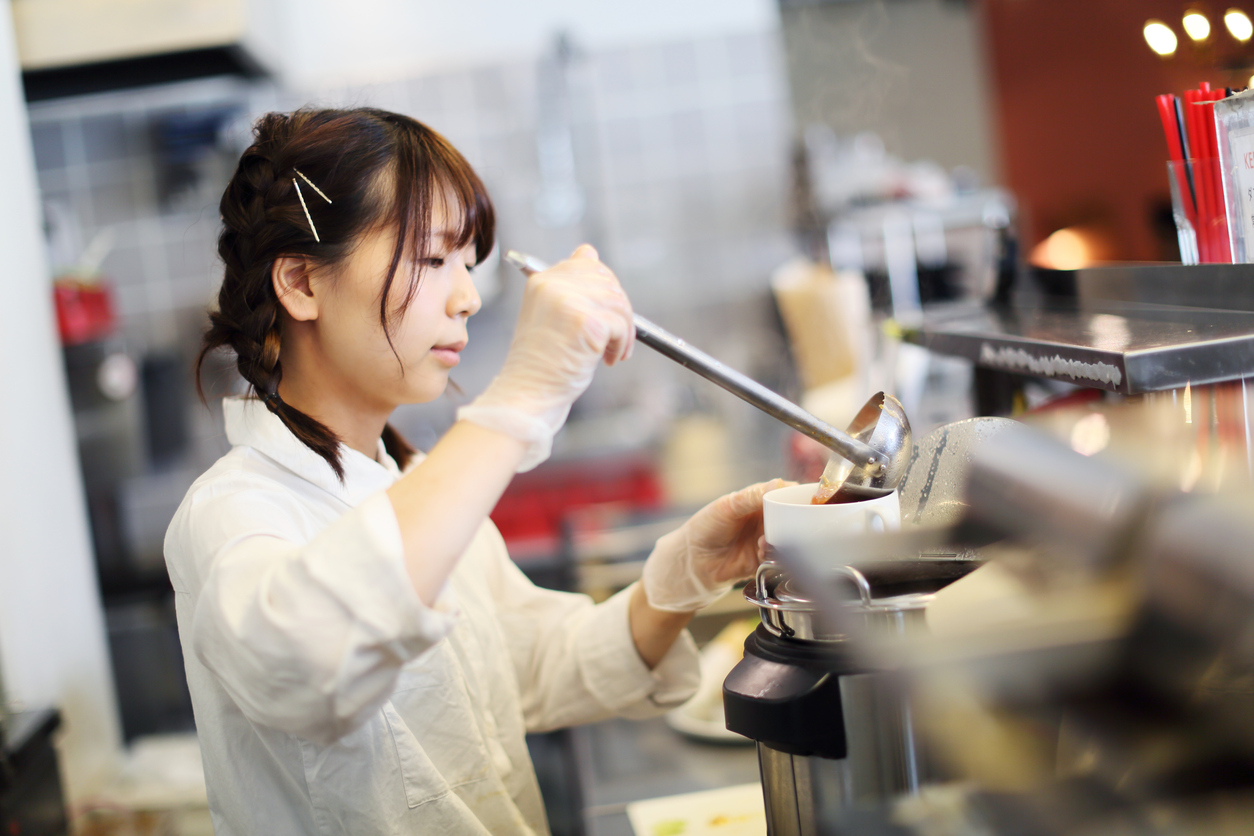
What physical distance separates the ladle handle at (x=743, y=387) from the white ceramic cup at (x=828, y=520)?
0.06 metres

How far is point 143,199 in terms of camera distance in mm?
3422

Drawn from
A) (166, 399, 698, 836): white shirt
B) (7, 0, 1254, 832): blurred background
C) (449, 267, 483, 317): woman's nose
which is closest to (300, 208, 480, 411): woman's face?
(449, 267, 483, 317): woman's nose

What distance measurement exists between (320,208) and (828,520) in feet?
1.73

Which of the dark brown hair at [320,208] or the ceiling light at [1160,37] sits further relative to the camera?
the ceiling light at [1160,37]

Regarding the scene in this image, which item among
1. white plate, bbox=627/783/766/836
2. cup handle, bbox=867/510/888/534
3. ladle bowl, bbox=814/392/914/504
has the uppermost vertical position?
ladle bowl, bbox=814/392/914/504

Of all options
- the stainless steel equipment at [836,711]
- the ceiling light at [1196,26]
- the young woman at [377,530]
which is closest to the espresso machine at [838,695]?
the stainless steel equipment at [836,711]

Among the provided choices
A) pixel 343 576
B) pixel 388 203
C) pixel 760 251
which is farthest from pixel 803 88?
pixel 343 576

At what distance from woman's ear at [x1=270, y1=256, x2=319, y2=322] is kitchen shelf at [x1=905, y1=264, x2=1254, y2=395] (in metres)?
0.65

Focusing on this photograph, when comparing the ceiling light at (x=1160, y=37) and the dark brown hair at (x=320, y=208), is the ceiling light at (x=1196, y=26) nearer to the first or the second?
the ceiling light at (x=1160, y=37)

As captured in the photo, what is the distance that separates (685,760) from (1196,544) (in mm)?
873

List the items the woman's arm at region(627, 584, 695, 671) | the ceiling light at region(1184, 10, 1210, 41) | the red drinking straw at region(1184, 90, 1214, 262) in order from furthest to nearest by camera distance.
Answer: the woman's arm at region(627, 584, 695, 671) < the ceiling light at region(1184, 10, 1210, 41) < the red drinking straw at region(1184, 90, 1214, 262)

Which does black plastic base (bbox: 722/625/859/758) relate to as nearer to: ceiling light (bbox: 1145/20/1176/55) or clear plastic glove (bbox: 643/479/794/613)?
clear plastic glove (bbox: 643/479/794/613)

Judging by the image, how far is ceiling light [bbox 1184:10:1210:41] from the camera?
3.14 feet

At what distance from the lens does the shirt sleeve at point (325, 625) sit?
632 millimetres
